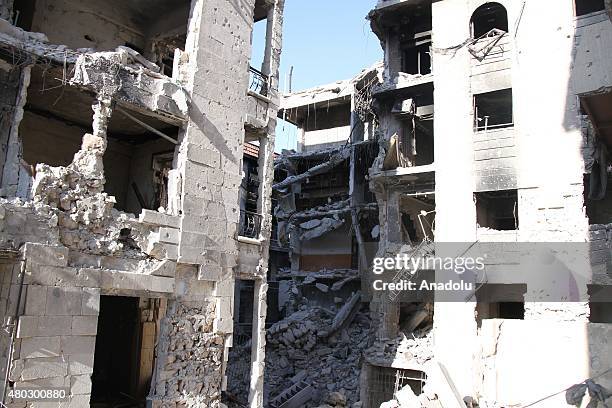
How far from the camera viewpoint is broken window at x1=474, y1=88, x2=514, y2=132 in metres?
18.4

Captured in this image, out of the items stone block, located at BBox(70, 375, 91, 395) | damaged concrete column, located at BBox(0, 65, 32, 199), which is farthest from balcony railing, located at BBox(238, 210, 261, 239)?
damaged concrete column, located at BBox(0, 65, 32, 199)

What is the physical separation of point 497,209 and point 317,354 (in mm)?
9239

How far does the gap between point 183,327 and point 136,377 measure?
3.92m

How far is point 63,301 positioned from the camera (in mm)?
8992

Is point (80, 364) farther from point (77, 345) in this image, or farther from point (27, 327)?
point (27, 327)

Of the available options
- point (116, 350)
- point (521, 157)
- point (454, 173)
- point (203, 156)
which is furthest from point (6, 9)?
point (521, 157)

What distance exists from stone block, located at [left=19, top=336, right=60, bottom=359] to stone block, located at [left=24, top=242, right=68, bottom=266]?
1228 millimetres

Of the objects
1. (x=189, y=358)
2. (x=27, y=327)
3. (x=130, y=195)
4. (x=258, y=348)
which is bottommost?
(x=189, y=358)

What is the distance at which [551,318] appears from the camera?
14977 millimetres

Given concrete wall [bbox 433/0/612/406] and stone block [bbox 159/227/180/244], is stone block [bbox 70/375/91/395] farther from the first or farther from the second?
concrete wall [bbox 433/0/612/406]

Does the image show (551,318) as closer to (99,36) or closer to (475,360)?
(475,360)

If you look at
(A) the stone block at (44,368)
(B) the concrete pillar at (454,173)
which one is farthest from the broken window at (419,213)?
(A) the stone block at (44,368)

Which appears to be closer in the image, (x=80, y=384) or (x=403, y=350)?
(x=80, y=384)

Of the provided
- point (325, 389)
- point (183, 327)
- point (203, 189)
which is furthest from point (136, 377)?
point (325, 389)
